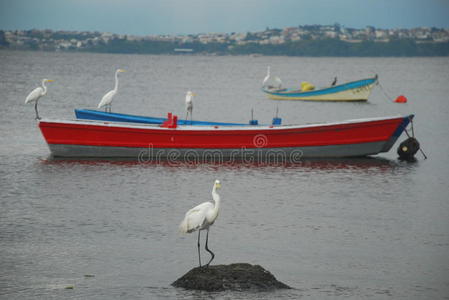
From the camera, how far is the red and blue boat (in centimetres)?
2536

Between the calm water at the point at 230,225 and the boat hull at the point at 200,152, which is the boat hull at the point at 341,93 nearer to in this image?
the calm water at the point at 230,225

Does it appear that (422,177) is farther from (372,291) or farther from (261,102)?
(261,102)

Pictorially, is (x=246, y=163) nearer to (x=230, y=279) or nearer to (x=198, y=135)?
(x=198, y=135)

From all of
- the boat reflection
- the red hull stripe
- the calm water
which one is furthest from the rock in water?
the red hull stripe

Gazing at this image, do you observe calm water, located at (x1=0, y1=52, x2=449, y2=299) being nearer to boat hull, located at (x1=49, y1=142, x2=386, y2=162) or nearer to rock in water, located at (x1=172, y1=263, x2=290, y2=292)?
rock in water, located at (x1=172, y1=263, x2=290, y2=292)

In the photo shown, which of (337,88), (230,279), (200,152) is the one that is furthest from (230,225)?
(337,88)

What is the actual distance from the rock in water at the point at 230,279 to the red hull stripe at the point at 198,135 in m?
12.9

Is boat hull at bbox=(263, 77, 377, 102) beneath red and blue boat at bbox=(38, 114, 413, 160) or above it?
beneath

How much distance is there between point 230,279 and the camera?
12.4 m

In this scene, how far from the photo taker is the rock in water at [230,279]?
12305 millimetres

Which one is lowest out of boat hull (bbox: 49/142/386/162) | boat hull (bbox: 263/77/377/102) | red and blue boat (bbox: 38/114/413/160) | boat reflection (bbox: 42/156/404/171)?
boat hull (bbox: 263/77/377/102)

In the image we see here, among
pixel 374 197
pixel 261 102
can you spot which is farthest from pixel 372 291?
pixel 261 102

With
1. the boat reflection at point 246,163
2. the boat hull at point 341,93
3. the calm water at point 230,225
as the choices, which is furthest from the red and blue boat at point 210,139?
the boat hull at point 341,93

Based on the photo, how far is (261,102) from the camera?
2373 inches
